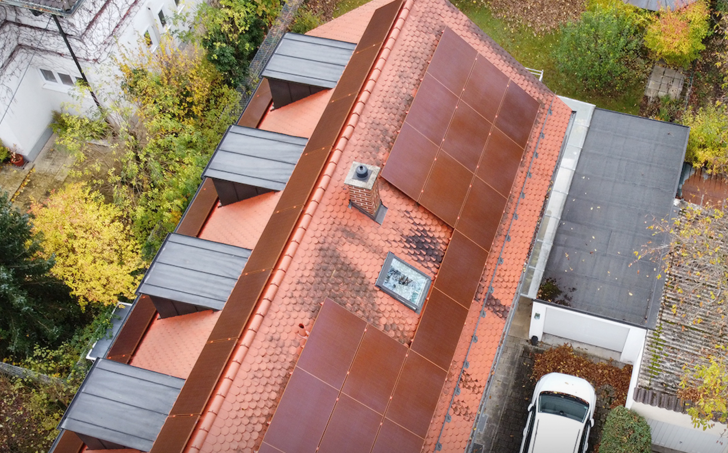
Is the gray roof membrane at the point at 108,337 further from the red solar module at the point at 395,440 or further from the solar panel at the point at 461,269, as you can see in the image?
the solar panel at the point at 461,269

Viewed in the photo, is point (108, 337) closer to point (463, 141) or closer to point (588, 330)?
point (463, 141)

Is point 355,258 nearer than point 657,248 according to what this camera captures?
Yes

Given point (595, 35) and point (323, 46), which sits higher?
point (595, 35)

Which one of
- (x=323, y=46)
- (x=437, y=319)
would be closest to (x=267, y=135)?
(x=323, y=46)

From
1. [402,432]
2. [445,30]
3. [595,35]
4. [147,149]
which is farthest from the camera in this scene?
[595,35]

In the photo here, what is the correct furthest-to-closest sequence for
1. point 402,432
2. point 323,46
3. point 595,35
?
1. point 595,35
2. point 323,46
3. point 402,432

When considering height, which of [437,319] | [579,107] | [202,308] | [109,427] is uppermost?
[579,107]

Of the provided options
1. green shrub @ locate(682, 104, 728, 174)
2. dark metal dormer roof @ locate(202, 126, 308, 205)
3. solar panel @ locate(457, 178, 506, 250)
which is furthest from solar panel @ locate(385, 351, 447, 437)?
green shrub @ locate(682, 104, 728, 174)

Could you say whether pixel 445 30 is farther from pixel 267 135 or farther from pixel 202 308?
pixel 202 308
